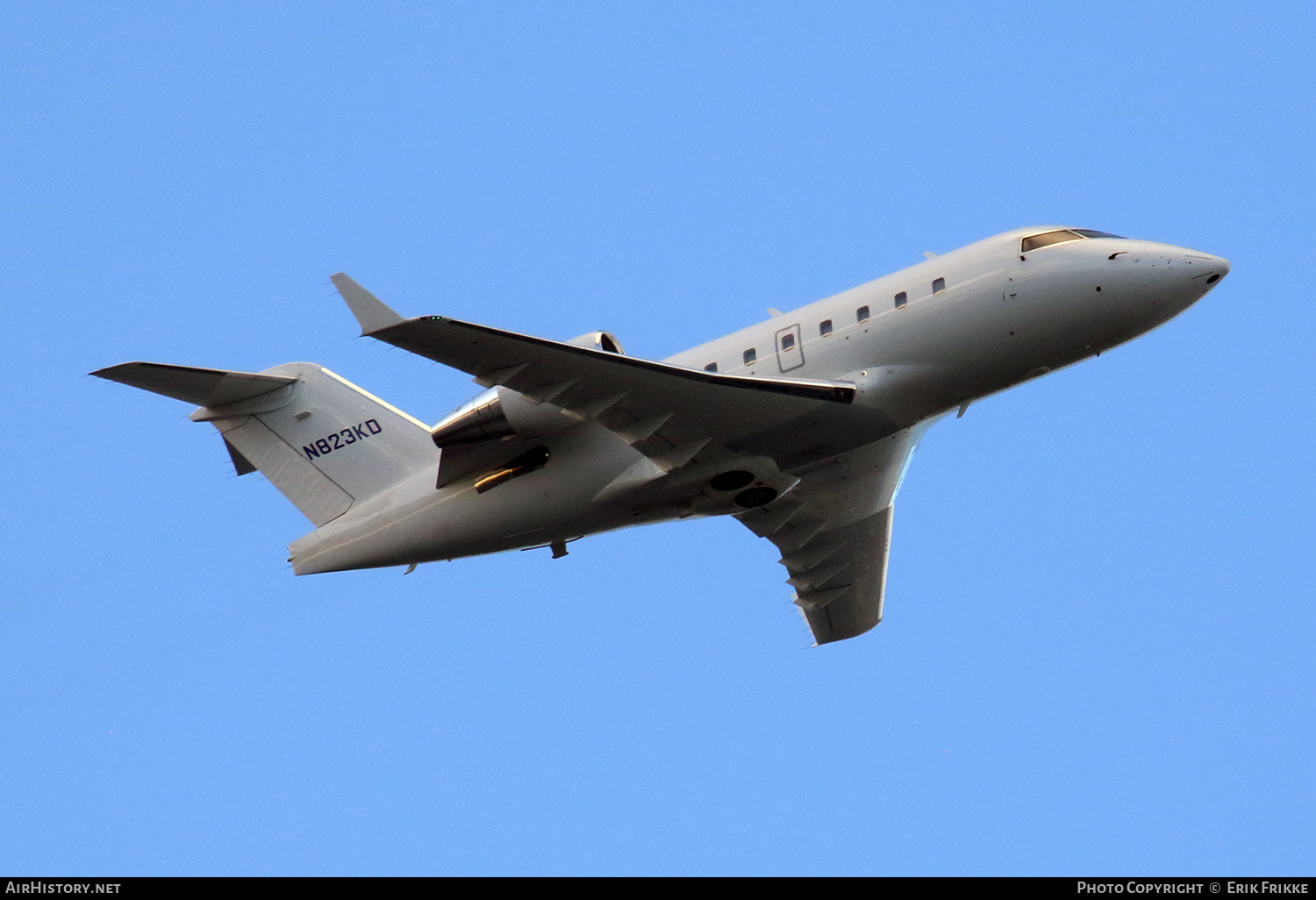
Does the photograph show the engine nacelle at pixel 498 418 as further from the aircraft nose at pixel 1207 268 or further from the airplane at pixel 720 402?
the aircraft nose at pixel 1207 268

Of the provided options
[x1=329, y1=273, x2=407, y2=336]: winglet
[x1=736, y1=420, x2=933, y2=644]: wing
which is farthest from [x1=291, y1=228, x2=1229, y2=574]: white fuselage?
[x1=329, y1=273, x2=407, y2=336]: winglet

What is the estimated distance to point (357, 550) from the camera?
2444 centimetres

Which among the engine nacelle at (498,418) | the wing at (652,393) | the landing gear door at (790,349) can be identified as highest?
the landing gear door at (790,349)

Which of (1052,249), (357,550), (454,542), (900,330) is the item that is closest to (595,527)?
(454,542)

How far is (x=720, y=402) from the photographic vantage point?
21.2 metres

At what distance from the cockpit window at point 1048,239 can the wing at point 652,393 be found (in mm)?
3262

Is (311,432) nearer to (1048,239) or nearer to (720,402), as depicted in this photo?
(720,402)

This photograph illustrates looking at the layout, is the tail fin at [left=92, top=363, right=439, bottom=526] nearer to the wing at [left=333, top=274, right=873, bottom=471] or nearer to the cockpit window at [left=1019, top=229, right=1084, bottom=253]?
the wing at [left=333, top=274, right=873, bottom=471]

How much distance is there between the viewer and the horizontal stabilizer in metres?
22.7

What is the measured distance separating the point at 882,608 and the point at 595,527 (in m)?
6.92

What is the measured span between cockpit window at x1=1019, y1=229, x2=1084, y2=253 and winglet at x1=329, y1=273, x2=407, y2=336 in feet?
29.5

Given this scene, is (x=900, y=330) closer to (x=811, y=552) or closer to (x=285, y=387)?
(x=811, y=552)

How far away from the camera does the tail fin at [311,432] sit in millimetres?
25359

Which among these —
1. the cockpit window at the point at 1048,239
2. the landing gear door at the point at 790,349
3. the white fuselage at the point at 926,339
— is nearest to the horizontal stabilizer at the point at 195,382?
the white fuselage at the point at 926,339
